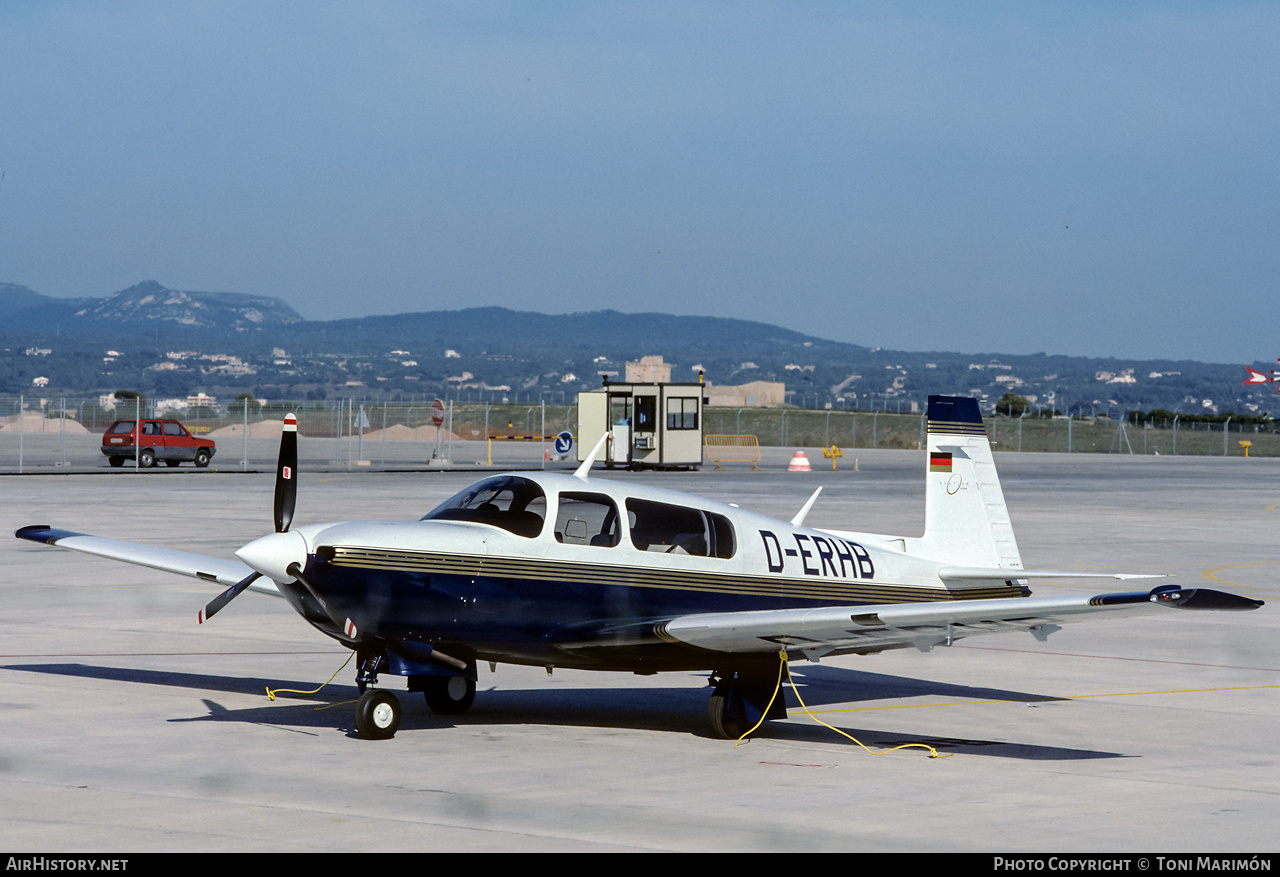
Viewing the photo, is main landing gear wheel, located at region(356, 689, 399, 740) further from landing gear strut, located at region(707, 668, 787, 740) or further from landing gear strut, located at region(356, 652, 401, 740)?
landing gear strut, located at region(707, 668, 787, 740)

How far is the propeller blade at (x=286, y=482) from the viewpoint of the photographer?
438 inches

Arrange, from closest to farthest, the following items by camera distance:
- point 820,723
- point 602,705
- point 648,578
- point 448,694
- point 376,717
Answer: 1. point 376,717
2. point 648,578
3. point 448,694
4. point 820,723
5. point 602,705

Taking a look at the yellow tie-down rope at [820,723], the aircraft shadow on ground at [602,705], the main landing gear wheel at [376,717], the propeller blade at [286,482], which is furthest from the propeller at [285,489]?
the yellow tie-down rope at [820,723]

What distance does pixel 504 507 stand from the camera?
11.7 meters

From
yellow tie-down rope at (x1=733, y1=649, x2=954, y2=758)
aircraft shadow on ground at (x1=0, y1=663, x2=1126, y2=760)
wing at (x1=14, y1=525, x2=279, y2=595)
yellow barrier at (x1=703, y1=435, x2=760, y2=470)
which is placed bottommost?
yellow barrier at (x1=703, y1=435, x2=760, y2=470)

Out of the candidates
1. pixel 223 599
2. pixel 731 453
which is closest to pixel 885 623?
pixel 223 599

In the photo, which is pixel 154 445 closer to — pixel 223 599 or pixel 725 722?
pixel 223 599

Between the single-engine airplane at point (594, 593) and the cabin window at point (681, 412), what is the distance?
43.9 meters

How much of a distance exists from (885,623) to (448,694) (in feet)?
12.5

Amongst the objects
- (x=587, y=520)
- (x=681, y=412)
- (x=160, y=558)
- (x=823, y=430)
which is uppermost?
(x=587, y=520)

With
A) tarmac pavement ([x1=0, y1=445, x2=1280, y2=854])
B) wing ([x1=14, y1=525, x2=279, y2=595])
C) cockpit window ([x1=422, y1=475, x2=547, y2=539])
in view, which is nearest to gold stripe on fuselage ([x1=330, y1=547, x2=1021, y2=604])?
cockpit window ([x1=422, y1=475, x2=547, y2=539])

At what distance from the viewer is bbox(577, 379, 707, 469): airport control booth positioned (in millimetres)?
57188

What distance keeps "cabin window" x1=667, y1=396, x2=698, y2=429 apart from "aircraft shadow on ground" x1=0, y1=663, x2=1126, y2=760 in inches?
1652
